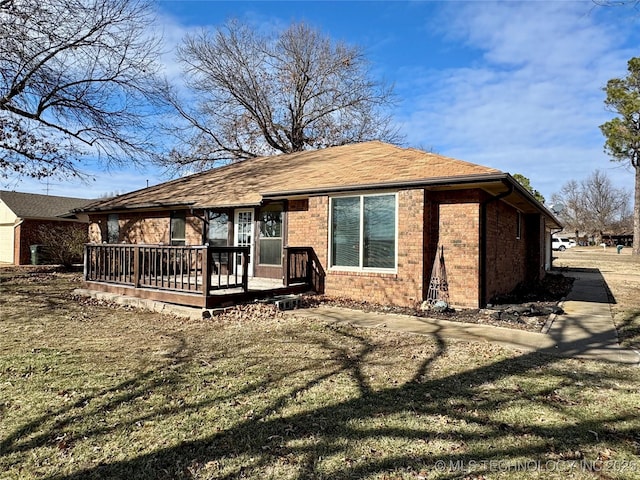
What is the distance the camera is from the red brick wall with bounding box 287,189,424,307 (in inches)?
346

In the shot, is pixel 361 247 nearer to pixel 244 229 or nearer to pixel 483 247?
pixel 483 247

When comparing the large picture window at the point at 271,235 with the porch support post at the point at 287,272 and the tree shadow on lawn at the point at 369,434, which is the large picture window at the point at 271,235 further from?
the tree shadow on lawn at the point at 369,434

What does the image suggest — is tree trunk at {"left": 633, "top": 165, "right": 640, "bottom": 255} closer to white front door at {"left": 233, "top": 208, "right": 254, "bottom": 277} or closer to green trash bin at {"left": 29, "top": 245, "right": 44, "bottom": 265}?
white front door at {"left": 233, "top": 208, "right": 254, "bottom": 277}

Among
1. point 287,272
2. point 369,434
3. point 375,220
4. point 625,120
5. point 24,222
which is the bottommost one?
point 369,434

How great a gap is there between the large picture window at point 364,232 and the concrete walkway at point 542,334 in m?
1.47

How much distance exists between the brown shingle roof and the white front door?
1.86ft

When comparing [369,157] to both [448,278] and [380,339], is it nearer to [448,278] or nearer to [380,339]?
[448,278]

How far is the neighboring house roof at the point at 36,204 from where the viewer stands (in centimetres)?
2495

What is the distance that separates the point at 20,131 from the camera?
1421cm

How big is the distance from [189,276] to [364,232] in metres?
4.16

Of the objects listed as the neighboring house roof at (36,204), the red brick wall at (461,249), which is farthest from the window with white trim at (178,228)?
the neighboring house roof at (36,204)

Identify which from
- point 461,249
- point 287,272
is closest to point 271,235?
point 287,272

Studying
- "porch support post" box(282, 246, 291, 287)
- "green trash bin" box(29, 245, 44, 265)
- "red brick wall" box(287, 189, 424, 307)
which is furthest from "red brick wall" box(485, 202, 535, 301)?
"green trash bin" box(29, 245, 44, 265)

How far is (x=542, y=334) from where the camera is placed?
22.2 feet
